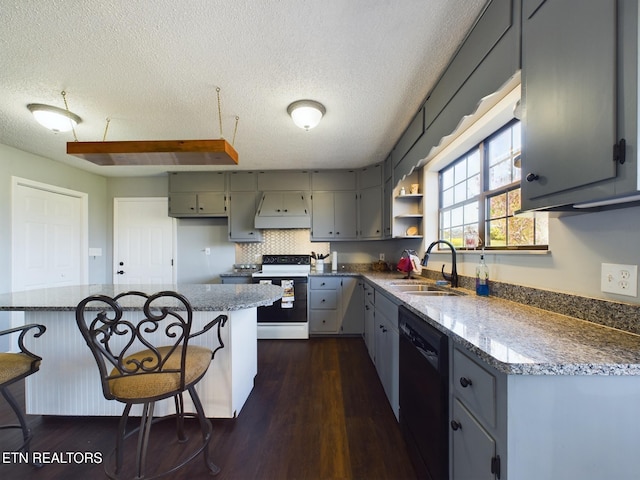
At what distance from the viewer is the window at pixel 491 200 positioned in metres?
1.65

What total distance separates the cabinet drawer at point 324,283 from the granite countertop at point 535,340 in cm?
206

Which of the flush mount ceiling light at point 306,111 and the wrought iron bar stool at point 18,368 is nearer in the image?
the wrought iron bar stool at point 18,368

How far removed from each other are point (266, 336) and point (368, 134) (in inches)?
109

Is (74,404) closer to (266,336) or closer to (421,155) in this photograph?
(266,336)

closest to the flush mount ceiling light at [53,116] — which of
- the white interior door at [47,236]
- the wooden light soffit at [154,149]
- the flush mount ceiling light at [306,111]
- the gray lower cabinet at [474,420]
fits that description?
the wooden light soffit at [154,149]

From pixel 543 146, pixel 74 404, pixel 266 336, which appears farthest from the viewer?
pixel 266 336

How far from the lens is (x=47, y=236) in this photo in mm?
3270

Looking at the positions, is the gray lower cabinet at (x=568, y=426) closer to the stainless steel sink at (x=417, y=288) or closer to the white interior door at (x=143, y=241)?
the stainless steel sink at (x=417, y=288)

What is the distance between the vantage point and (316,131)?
2.55m

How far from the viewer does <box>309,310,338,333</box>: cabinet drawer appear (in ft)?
11.3

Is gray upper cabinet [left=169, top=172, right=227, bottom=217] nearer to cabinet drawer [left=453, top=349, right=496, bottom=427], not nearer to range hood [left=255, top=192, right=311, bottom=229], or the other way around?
range hood [left=255, top=192, right=311, bottom=229]

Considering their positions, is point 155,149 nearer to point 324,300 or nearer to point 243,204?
point 243,204

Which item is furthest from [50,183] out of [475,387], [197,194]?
[475,387]

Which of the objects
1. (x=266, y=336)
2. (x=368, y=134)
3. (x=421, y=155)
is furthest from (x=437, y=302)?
(x=266, y=336)
